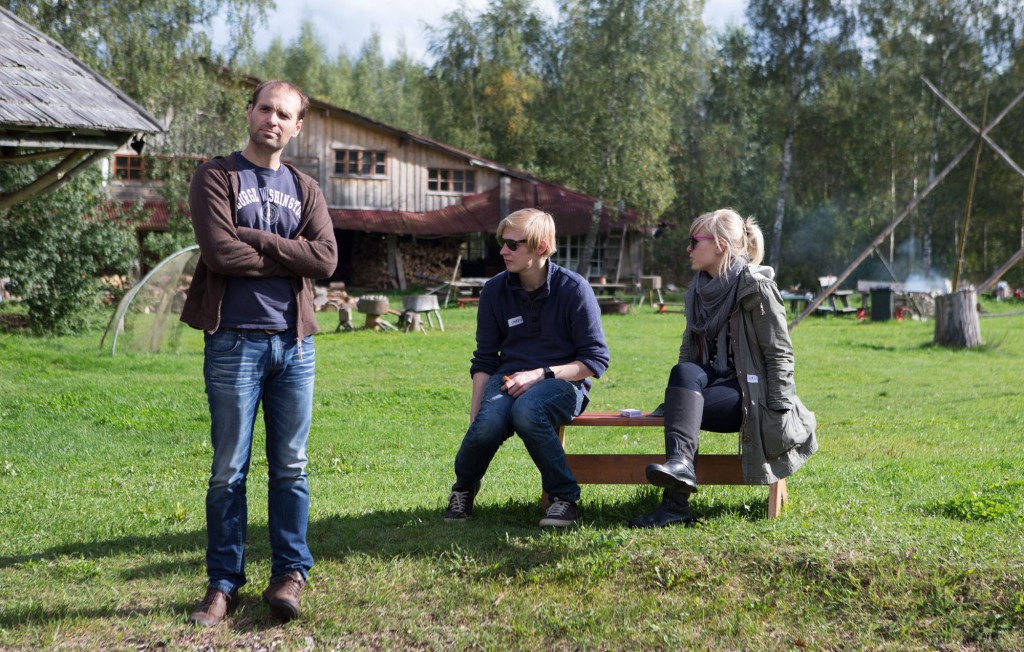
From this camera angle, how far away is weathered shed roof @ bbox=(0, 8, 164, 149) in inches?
340

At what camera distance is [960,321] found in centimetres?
1688

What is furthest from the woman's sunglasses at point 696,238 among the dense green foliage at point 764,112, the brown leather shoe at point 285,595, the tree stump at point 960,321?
the dense green foliage at point 764,112

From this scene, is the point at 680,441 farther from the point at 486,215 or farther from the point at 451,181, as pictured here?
the point at 451,181

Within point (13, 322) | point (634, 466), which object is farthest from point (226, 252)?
point (13, 322)

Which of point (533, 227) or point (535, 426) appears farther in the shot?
point (533, 227)

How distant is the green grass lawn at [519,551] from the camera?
3.97 m

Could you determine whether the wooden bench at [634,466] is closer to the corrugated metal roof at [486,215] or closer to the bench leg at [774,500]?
the bench leg at [774,500]

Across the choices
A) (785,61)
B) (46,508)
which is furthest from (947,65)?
(46,508)

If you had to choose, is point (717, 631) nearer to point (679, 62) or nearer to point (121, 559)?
point (121, 559)

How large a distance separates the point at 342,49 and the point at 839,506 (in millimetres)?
60040

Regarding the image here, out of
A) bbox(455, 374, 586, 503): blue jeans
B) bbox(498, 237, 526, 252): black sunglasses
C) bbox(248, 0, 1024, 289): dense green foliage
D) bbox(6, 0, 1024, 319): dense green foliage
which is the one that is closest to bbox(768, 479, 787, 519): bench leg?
bbox(455, 374, 586, 503): blue jeans

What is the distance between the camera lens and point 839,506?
540cm

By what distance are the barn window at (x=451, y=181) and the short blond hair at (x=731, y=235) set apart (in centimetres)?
3021

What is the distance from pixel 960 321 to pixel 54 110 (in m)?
14.4
